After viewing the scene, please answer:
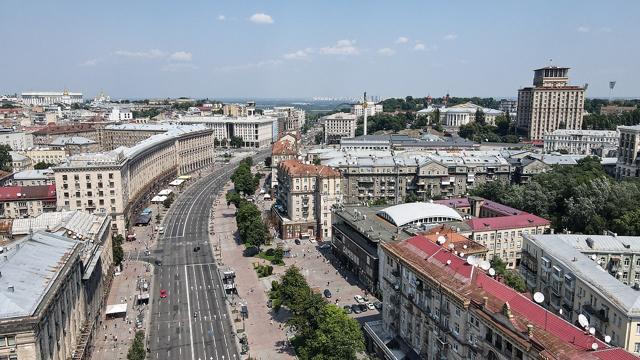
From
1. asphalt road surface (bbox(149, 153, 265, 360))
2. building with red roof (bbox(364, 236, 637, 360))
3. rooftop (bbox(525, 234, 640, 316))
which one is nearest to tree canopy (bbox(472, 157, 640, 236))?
rooftop (bbox(525, 234, 640, 316))

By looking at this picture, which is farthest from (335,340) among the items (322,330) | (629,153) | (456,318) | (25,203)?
(629,153)

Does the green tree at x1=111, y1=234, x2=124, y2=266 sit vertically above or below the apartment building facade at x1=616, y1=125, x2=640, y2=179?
below

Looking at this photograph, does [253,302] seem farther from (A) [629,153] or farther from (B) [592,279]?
(A) [629,153]

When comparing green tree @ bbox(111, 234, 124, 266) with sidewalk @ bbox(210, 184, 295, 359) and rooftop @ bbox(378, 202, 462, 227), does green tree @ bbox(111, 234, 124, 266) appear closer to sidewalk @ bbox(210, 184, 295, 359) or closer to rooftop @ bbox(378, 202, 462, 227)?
sidewalk @ bbox(210, 184, 295, 359)

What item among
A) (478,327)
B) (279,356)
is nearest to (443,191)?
(279,356)

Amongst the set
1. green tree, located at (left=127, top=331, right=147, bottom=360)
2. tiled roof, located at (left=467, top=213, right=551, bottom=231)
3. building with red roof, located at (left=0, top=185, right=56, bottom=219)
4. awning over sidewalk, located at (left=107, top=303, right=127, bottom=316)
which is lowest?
awning over sidewalk, located at (left=107, top=303, right=127, bottom=316)

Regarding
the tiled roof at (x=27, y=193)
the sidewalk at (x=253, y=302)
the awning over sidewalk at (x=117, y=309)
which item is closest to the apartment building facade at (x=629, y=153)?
the sidewalk at (x=253, y=302)

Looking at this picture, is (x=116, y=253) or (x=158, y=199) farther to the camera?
(x=158, y=199)
